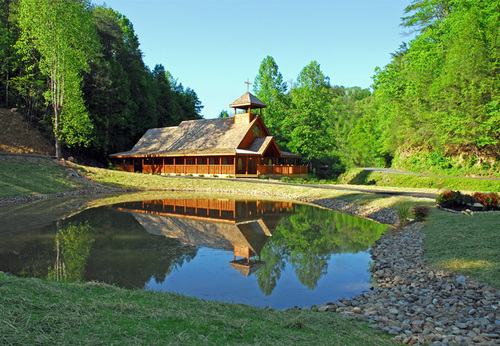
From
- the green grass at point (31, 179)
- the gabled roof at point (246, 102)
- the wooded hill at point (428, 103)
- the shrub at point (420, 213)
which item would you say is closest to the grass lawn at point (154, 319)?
the shrub at point (420, 213)

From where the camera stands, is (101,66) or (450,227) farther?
(101,66)

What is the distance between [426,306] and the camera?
19.1 feet

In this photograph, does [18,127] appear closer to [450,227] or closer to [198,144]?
[198,144]

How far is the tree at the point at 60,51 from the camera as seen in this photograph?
96.6 feet

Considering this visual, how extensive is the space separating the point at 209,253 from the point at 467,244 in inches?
258

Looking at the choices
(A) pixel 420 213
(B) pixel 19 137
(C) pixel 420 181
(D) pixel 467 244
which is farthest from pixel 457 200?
(B) pixel 19 137

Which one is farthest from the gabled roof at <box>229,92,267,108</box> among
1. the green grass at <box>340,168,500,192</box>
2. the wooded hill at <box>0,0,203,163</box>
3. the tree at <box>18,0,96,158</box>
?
the tree at <box>18,0,96,158</box>

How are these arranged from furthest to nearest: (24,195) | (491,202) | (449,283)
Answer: (24,195)
(491,202)
(449,283)

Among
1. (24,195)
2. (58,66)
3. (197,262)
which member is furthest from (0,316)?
(58,66)

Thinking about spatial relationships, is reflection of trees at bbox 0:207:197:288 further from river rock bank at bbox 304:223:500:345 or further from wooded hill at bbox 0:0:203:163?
wooded hill at bbox 0:0:203:163

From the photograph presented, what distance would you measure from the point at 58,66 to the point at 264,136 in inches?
796

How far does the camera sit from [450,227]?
10414 mm

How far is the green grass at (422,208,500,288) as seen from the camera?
6.98 metres

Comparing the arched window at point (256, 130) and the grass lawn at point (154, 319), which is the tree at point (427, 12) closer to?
the arched window at point (256, 130)
